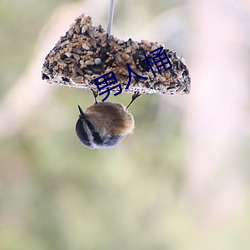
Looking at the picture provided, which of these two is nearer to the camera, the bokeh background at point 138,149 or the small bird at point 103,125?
the small bird at point 103,125

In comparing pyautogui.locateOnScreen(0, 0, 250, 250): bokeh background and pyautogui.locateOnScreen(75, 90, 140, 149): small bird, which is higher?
pyautogui.locateOnScreen(0, 0, 250, 250): bokeh background

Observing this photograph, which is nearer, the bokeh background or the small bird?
the small bird

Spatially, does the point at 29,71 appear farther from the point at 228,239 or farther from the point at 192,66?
the point at 228,239

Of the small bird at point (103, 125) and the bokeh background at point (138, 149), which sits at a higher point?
the bokeh background at point (138, 149)

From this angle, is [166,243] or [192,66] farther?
[166,243]

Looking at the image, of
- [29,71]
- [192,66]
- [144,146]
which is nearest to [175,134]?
[144,146]

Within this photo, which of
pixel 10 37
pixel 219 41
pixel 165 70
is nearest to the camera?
pixel 165 70
